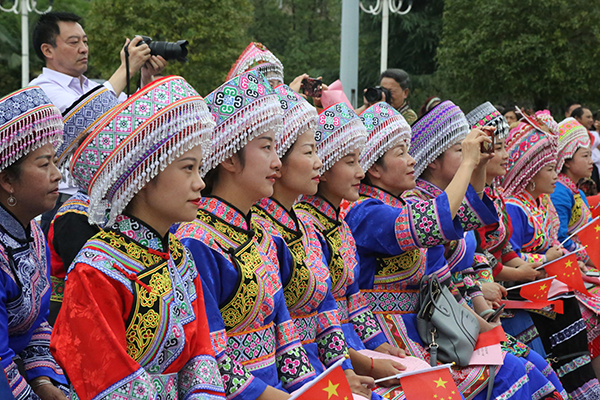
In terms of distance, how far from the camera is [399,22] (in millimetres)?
27672

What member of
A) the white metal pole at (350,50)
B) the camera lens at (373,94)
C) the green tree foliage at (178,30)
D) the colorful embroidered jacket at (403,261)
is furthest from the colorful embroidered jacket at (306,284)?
the green tree foliage at (178,30)

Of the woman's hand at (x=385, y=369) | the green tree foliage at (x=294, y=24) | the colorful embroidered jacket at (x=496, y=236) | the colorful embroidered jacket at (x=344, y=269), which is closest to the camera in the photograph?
the woman's hand at (x=385, y=369)

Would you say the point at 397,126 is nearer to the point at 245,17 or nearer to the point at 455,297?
the point at 455,297

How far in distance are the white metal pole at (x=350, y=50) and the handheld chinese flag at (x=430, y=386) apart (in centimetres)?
576

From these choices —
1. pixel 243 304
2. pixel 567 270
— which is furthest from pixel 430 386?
pixel 567 270

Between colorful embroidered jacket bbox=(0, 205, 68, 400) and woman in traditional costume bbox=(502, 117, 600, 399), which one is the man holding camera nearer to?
colorful embroidered jacket bbox=(0, 205, 68, 400)

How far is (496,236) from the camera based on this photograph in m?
5.16

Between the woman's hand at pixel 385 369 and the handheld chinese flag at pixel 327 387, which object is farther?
the woman's hand at pixel 385 369

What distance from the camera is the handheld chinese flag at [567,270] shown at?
5.38 metres

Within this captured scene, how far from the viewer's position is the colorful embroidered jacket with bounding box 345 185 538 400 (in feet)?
12.3

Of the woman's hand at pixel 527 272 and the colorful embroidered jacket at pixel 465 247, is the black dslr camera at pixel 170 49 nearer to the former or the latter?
the colorful embroidered jacket at pixel 465 247

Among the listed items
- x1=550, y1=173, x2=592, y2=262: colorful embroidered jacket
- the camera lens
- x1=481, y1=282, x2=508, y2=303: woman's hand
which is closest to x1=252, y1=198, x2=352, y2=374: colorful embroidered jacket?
x1=481, y1=282, x2=508, y2=303: woman's hand

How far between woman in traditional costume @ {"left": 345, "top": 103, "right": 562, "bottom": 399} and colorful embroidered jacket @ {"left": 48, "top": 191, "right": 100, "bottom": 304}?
1448 mm

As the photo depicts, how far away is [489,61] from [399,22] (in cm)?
727
